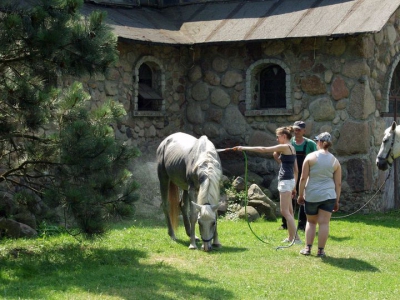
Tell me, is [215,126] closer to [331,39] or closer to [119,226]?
[331,39]

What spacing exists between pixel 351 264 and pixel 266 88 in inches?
296

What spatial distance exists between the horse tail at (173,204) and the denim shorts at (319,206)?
221 centimetres

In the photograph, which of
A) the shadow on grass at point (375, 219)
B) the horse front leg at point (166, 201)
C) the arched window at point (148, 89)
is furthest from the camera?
the arched window at point (148, 89)

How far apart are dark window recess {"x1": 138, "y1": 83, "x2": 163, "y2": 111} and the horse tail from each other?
5.16 metres

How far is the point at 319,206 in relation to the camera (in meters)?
9.64

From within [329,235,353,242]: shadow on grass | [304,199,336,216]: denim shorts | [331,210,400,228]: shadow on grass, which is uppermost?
[304,199,336,216]: denim shorts

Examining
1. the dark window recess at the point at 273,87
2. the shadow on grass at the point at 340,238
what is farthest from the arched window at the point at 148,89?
the shadow on grass at the point at 340,238

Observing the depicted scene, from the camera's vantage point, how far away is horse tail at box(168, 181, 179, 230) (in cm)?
1099

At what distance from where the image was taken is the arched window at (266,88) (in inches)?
625

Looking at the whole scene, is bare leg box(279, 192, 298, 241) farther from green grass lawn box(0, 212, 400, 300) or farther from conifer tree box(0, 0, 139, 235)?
conifer tree box(0, 0, 139, 235)

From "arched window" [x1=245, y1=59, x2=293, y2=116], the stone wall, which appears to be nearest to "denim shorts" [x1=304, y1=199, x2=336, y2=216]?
the stone wall

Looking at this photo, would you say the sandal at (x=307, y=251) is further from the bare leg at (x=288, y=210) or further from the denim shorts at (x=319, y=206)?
the bare leg at (x=288, y=210)

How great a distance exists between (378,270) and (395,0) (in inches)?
287

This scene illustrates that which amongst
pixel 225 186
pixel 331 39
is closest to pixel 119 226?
pixel 225 186
